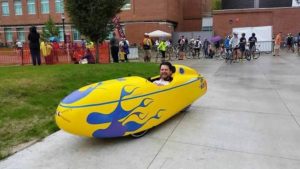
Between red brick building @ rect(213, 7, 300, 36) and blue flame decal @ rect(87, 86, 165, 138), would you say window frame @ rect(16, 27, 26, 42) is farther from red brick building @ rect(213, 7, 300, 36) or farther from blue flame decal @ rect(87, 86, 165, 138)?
blue flame decal @ rect(87, 86, 165, 138)

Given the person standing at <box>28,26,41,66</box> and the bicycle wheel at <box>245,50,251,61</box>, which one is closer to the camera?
the person standing at <box>28,26,41,66</box>

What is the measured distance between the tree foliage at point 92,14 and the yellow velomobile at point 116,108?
886 cm

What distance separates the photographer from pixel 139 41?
39094mm

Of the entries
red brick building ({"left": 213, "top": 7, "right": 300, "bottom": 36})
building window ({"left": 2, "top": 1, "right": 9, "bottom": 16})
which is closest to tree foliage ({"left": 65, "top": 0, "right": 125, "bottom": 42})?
red brick building ({"left": 213, "top": 7, "right": 300, "bottom": 36})

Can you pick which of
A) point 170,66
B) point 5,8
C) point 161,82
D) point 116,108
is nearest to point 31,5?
point 5,8

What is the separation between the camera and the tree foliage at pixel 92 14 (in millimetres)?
13867

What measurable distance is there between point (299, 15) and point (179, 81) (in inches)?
1325

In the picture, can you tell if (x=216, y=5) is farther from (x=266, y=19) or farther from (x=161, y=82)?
(x=161, y=82)

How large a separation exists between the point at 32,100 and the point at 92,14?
7.79 meters

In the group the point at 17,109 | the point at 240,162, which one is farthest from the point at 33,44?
the point at 240,162

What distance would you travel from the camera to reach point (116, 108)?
485 centimetres

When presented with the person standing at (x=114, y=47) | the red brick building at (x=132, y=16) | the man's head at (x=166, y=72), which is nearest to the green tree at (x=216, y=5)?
the red brick building at (x=132, y=16)

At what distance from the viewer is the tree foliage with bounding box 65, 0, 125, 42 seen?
13.9 m

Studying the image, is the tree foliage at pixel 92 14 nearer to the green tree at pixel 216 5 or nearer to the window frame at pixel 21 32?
the window frame at pixel 21 32
